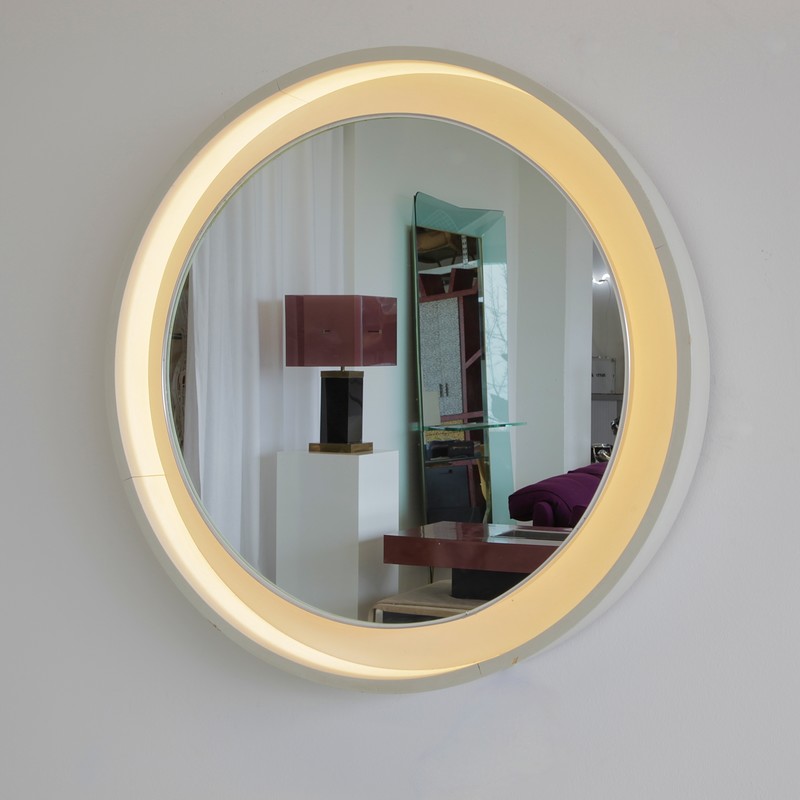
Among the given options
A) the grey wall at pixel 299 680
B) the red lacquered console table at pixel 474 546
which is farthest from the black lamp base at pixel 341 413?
the grey wall at pixel 299 680

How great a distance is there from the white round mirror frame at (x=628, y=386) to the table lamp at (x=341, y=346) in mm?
176

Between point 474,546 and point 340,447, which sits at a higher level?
point 340,447

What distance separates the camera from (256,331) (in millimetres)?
1094

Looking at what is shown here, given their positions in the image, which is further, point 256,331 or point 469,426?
point 256,331

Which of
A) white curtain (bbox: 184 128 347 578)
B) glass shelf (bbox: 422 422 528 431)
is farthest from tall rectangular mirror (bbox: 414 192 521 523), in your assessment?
white curtain (bbox: 184 128 347 578)

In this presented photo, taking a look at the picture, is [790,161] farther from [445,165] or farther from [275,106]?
[275,106]

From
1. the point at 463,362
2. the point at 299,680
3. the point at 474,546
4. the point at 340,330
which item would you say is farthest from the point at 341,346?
the point at 299,680

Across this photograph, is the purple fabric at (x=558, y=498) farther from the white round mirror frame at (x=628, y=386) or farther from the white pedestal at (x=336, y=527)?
the white pedestal at (x=336, y=527)

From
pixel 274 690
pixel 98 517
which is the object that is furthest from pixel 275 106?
pixel 274 690

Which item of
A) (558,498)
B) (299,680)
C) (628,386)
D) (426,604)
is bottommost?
(299,680)

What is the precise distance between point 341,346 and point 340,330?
0.02m

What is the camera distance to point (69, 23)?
120 cm

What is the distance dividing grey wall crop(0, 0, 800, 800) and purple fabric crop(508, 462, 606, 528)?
97 mm

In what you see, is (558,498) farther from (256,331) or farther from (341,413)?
(256,331)
